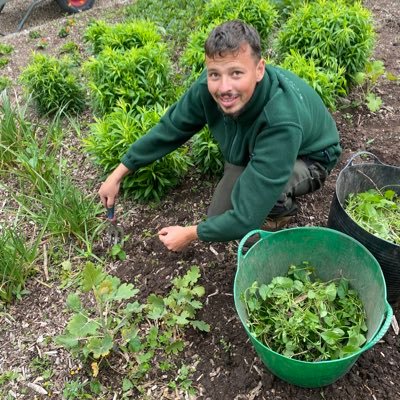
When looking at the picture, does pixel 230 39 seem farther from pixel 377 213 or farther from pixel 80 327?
pixel 80 327

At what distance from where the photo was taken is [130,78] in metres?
2.96

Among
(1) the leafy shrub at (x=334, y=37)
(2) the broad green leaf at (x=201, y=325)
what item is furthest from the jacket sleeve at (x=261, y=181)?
(1) the leafy shrub at (x=334, y=37)

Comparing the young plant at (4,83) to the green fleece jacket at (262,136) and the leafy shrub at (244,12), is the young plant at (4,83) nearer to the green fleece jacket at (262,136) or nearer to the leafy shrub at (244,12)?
the leafy shrub at (244,12)

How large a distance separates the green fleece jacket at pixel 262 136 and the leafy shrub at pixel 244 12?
1691 millimetres

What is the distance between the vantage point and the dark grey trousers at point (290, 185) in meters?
2.19

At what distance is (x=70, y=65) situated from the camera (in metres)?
3.96

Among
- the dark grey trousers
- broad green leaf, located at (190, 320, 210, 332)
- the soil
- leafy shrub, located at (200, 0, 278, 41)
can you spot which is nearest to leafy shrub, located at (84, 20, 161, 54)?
leafy shrub, located at (200, 0, 278, 41)

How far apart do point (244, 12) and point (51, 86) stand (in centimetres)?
166

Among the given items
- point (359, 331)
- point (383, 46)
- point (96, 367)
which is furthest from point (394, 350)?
point (383, 46)

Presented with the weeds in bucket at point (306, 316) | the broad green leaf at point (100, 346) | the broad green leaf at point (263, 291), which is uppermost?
the broad green leaf at point (263, 291)

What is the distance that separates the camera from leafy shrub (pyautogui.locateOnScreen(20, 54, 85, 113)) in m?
3.39

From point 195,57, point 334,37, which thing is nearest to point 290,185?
point 195,57

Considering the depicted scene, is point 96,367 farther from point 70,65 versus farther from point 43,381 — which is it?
point 70,65

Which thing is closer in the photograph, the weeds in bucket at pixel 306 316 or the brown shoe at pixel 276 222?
the weeds in bucket at pixel 306 316
